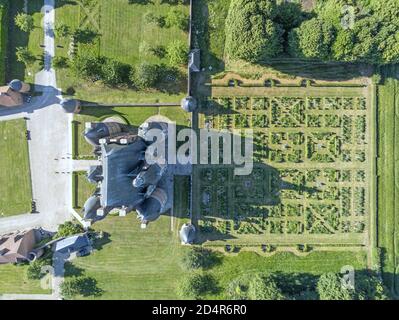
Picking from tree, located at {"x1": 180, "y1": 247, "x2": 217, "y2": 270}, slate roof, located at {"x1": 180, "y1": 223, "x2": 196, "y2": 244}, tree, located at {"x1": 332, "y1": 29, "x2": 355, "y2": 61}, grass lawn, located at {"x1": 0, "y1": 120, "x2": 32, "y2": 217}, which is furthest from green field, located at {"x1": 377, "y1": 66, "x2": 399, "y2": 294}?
grass lawn, located at {"x1": 0, "y1": 120, "x2": 32, "y2": 217}

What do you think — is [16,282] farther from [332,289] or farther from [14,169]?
[332,289]

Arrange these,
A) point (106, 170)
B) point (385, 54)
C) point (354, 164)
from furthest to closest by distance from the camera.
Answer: point (354, 164)
point (385, 54)
point (106, 170)

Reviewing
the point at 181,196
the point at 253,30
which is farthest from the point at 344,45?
the point at 181,196

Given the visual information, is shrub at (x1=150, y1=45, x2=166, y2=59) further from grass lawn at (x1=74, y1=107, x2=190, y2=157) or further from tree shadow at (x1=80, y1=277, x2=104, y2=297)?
tree shadow at (x1=80, y1=277, x2=104, y2=297)

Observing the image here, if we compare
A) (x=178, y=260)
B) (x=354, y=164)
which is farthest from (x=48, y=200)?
(x=354, y=164)

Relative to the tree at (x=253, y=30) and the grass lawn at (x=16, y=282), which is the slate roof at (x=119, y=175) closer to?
the tree at (x=253, y=30)

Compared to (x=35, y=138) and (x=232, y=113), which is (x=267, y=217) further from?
(x=35, y=138)
